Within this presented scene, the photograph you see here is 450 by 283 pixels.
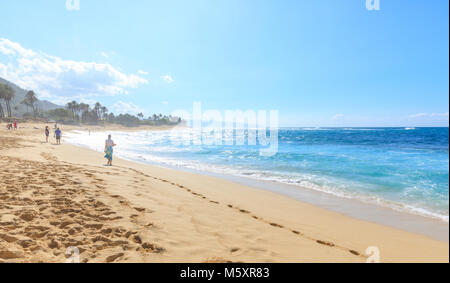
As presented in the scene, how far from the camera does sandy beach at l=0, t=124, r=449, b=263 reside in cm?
312

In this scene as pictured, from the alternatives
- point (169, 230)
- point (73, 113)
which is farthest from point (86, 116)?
point (169, 230)

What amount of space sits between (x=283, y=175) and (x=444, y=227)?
6827 millimetres

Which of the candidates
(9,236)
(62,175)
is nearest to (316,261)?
(9,236)

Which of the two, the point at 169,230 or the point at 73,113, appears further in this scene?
the point at 73,113

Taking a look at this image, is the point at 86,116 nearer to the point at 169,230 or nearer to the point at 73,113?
the point at 73,113

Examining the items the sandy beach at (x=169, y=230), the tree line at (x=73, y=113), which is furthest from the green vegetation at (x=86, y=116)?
the sandy beach at (x=169, y=230)

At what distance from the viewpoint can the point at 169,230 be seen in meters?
3.90

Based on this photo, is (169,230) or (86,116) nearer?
(169,230)

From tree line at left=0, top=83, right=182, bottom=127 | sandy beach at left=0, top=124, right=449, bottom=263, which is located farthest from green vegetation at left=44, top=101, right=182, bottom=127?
sandy beach at left=0, top=124, right=449, bottom=263

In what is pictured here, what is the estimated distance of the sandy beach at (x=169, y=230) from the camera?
312 centimetres

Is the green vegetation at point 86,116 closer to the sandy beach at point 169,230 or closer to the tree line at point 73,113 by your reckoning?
the tree line at point 73,113

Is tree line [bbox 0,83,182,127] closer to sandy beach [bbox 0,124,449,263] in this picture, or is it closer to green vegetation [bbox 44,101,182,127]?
green vegetation [bbox 44,101,182,127]

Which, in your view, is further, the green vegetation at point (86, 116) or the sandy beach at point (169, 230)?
the green vegetation at point (86, 116)
